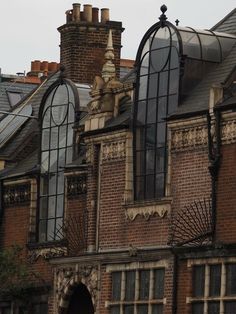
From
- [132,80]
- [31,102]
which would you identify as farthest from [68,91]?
[31,102]

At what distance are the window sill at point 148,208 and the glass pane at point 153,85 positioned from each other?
9.31 ft

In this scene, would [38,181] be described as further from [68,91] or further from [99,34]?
[99,34]

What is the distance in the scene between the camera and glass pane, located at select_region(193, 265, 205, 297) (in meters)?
46.8

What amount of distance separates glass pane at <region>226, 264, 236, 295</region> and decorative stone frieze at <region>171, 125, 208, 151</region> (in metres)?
3.56

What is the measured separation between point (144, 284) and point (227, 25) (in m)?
8.40

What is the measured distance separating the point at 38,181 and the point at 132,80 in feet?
13.9

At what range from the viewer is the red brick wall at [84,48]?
60.8 meters

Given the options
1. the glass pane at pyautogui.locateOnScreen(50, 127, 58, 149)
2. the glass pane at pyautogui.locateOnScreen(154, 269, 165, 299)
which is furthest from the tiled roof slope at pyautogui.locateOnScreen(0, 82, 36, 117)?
the glass pane at pyautogui.locateOnScreen(154, 269, 165, 299)

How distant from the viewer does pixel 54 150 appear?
56.3m

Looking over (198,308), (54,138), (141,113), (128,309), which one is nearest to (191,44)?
(141,113)

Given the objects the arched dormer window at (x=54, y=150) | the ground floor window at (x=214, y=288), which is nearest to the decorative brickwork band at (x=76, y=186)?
the arched dormer window at (x=54, y=150)

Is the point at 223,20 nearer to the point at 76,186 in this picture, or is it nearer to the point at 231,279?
the point at 76,186

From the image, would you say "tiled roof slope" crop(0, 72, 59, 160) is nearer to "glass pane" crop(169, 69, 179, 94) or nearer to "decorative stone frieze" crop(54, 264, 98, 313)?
"decorative stone frieze" crop(54, 264, 98, 313)

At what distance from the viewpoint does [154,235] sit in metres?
49.3
